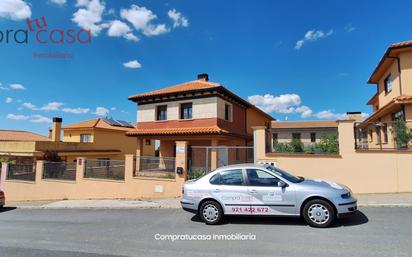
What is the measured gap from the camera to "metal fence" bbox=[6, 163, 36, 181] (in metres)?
17.2

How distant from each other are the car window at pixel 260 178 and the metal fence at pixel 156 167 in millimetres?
5829

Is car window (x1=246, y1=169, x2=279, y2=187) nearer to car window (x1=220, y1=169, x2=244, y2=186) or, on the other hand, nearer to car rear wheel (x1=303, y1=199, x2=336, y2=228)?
car window (x1=220, y1=169, x2=244, y2=186)

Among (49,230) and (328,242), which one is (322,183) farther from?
(49,230)

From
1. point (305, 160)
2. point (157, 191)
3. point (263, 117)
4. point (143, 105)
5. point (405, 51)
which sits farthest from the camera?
point (263, 117)

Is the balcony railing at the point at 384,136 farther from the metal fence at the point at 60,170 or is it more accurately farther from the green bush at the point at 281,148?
the metal fence at the point at 60,170

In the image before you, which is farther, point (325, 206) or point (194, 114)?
point (194, 114)

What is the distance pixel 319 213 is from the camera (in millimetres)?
6188

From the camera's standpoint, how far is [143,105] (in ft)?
68.4

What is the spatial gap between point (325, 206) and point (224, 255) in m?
2.79

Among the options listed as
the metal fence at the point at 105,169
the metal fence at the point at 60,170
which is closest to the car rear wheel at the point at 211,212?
the metal fence at the point at 105,169

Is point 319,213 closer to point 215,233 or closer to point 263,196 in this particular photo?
point 263,196

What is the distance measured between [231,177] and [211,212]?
1.03 metres

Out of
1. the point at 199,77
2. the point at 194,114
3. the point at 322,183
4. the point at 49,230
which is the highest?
the point at 199,77

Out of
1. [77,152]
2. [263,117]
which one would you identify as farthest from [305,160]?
[77,152]
